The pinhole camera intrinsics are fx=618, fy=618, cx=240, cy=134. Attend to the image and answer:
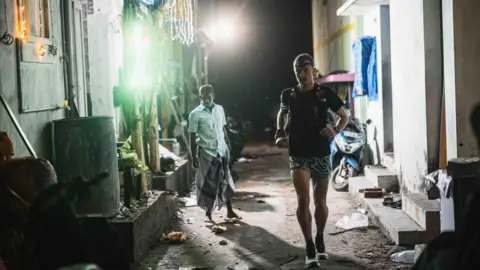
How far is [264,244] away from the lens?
27.4 ft

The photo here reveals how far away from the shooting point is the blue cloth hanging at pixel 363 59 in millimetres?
12805

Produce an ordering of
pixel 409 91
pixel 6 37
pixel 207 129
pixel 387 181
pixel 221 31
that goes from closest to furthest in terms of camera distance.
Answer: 1. pixel 6 37
2. pixel 409 91
3. pixel 207 129
4. pixel 387 181
5. pixel 221 31

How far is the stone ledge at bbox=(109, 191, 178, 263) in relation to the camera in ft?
24.1

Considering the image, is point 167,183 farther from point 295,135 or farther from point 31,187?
point 31,187

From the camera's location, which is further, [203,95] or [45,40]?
[203,95]

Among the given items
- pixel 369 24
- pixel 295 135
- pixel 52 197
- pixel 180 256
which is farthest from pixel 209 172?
pixel 52 197

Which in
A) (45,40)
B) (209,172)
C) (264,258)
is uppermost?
(45,40)

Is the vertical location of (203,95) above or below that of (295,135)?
above

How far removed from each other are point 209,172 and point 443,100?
3.71 m

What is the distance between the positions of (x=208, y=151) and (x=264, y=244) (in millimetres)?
2077

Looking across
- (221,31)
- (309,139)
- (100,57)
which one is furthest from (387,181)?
(221,31)

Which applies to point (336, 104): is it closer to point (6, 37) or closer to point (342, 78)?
point (6, 37)

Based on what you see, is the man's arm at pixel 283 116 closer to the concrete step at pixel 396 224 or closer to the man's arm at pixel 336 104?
the man's arm at pixel 336 104

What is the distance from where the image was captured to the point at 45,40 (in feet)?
27.0
